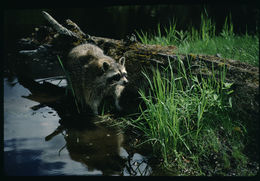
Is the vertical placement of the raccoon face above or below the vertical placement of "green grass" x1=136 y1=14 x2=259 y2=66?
below

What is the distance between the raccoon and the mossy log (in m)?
0.37

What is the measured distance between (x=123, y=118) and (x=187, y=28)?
344cm

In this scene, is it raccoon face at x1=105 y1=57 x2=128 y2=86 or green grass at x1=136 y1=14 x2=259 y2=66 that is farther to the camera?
raccoon face at x1=105 y1=57 x2=128 y2=86

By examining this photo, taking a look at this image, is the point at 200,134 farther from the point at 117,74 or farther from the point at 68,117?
the point at 68,117

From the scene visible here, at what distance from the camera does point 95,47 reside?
6.36 metres

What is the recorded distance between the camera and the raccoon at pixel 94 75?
534cm

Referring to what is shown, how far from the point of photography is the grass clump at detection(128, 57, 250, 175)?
3959 mm

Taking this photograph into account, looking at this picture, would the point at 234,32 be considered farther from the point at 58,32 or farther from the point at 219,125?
the point at 58,32

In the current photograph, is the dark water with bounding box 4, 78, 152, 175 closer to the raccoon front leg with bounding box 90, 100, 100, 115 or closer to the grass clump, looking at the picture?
the raccoon front leg with bounding box 90, 100, 100, 115

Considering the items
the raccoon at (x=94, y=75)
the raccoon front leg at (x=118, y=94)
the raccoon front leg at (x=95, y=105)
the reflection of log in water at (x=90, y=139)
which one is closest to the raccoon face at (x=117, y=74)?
the raccoon at (x=94, y=75)

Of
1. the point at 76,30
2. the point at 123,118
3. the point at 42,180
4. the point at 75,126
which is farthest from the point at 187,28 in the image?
the point at 42,180

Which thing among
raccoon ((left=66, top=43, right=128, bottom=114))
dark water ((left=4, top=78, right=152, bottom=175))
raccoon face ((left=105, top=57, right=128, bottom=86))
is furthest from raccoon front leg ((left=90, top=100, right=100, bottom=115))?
raccoon face ((left=105, top=57, right=128, bottom=86))

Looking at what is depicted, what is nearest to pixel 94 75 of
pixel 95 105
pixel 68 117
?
pixel 95 105

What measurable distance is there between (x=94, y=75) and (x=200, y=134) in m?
2.62
